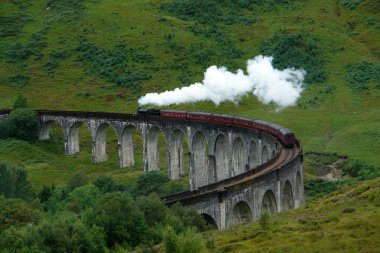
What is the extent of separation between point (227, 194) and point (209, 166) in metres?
33.9

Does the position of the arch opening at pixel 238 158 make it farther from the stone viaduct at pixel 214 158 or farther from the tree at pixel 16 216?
Result: the tree at pixel 16 216

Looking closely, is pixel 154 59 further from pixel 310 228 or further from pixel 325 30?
pixel 310 228

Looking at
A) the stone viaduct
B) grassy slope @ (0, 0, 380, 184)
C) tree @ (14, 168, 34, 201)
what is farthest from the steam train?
tree @ (14, 168, 34, 201)

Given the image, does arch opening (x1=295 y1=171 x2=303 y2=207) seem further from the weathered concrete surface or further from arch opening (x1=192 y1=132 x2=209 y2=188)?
arch opening (x1=192 y1=132 x2=209 y2=188)

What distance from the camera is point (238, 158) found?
86562 mm

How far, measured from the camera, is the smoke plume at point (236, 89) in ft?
390

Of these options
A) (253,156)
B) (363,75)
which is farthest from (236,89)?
(253,156)

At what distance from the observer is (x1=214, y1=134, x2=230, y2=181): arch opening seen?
290ft

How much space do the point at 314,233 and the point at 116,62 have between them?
322ft

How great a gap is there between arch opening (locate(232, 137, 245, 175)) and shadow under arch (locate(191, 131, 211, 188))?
497 cm

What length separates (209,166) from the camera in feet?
293

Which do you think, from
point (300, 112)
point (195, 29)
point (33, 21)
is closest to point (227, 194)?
point (300, 112)

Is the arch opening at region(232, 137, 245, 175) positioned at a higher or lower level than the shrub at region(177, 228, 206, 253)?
higher

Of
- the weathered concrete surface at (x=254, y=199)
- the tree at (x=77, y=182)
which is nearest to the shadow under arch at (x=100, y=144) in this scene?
the tree at (x=77, y=182)
